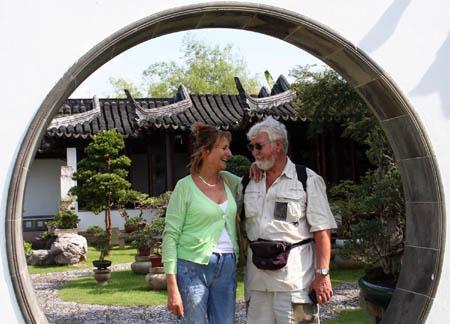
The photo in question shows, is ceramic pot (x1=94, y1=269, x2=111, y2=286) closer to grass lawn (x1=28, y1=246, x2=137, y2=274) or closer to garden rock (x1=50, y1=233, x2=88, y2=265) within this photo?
grass lawn (x1=28, y1=246, x2=137, y2=274)

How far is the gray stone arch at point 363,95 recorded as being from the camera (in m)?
2.74

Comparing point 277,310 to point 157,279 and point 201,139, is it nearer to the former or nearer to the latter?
point 201,139

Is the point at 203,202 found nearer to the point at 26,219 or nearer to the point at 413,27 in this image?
the point at 413,27

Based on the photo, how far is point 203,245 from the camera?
2492 mm

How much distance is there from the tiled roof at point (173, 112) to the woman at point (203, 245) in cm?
794

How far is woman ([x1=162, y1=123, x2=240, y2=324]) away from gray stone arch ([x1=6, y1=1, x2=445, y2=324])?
2.53 feet

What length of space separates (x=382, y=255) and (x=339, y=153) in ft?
26.6

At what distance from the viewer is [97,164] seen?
9430 millimetres

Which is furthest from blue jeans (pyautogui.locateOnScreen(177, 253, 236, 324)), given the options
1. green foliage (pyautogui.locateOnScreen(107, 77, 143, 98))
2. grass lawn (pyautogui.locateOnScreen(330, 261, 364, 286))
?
green foliage (pyautogui.locateOnScreen(107, 77, 143, 98))

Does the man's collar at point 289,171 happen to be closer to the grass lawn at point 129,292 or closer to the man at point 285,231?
the man at point 285,231

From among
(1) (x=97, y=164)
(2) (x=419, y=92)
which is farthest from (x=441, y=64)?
(1) (x=97, y=164)

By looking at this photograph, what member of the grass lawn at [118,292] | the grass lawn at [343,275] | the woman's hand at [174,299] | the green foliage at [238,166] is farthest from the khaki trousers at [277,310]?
the green foliage at [238,166]

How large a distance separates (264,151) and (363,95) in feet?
3.89

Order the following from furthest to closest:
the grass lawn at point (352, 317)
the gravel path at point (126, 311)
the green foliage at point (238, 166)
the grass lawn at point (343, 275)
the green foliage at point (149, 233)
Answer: the green foliage at point (149, 233) < the green foliage at point (238, 166) < the grass lawn at point (343, 275) < the gravel path at point (126, 311) < the grass lawn at point (352, 317)
